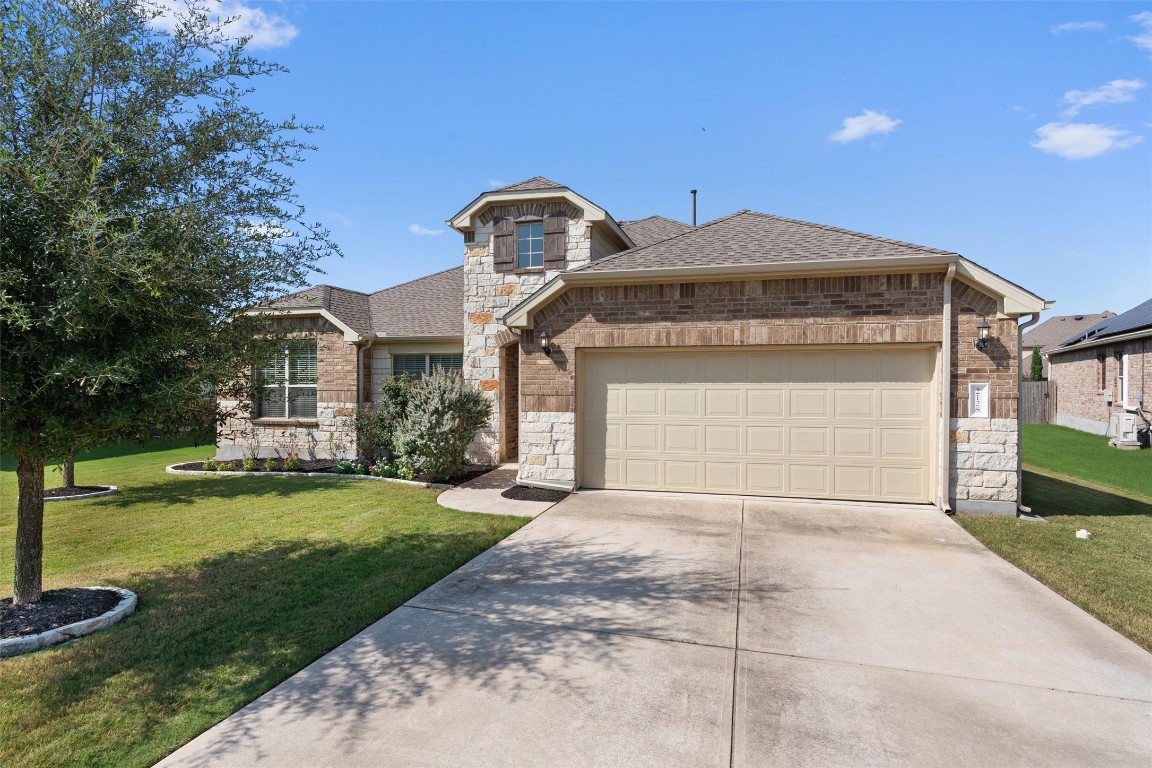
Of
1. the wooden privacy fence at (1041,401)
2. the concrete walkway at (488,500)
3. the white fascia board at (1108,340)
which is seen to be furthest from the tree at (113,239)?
the wooden privacy fence at (1041,401)

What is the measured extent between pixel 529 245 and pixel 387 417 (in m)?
4.94

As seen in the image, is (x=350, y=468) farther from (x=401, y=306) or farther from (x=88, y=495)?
(x=401, y=306)

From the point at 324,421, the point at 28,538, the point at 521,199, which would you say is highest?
the point at 521,199

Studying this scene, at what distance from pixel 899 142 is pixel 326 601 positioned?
1134 centimetres

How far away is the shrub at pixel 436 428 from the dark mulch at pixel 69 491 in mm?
5595

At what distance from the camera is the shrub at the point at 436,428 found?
10.6 meters

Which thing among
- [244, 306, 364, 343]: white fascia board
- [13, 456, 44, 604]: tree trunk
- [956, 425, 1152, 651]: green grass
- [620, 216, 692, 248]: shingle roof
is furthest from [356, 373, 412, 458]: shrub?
[956, 425, 1152, 651]: green grass

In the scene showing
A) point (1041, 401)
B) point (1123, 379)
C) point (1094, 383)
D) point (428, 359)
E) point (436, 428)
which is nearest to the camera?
point (436, 428)

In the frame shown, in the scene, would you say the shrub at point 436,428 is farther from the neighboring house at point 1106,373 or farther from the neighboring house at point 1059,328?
the neighboring house at point 1059,328

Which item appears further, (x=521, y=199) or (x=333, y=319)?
(x=333, y=319)

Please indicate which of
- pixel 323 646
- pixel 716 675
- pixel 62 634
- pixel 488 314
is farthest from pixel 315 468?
pixel 716 675

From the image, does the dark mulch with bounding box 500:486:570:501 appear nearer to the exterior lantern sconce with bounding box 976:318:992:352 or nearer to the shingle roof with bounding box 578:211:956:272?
the shingle roof with bounding box 578:211:956:272

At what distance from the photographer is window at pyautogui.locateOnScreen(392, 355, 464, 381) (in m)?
13.6

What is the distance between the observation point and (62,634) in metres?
4.36
